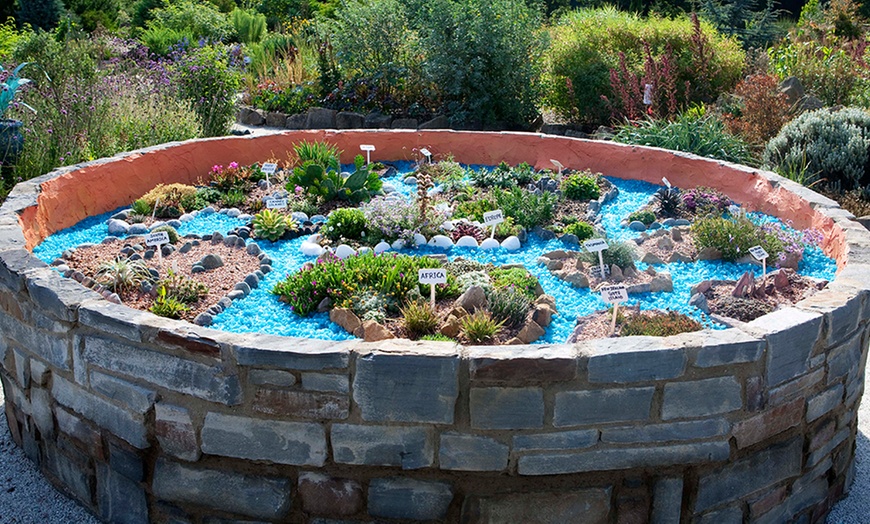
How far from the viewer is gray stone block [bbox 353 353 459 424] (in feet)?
9.80

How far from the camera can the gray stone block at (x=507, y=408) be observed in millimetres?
3008

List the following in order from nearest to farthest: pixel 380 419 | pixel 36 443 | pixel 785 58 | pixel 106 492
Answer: pixel 380 419
pixel 106 492
pixel 36 443
pixel 785 58

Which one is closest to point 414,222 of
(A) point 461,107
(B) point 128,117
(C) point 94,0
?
(B) point 128,117

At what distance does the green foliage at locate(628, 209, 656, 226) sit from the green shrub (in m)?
4.21

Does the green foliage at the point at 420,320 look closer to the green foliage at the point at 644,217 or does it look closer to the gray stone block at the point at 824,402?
the gray stone block at the point at 824,402

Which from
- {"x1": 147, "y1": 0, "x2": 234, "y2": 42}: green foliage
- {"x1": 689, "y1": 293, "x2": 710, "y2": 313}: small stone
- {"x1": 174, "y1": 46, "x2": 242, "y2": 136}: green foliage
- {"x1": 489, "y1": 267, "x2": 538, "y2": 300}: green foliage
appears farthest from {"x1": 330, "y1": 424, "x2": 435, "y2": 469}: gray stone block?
{"x1": 147, "y1": 0, "x2": 234, "y2": 42}: green foliage

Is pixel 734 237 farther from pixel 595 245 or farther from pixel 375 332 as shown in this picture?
pixel 375 332

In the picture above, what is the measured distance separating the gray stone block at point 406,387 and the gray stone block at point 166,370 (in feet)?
1.59

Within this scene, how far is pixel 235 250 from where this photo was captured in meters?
5.25

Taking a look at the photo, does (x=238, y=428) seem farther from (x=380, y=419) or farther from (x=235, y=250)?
(x=235, y=250)

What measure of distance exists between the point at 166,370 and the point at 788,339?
2.35 metres

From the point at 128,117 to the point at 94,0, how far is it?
1339 centimetres

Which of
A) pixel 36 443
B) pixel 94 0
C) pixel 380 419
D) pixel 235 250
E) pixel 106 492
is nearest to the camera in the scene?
pixel 380 419

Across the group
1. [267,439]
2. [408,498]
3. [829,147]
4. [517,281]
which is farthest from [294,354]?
[829,147]
